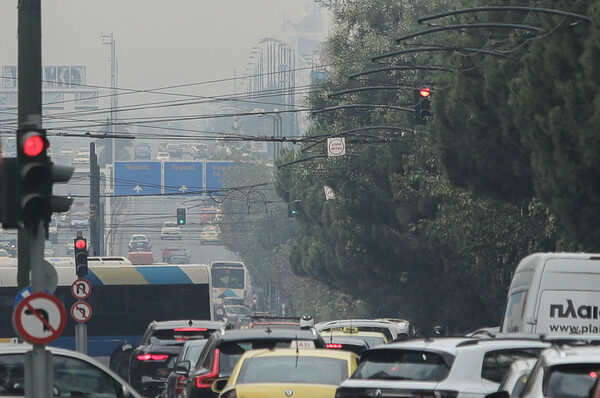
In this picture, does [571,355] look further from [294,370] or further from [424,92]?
[424,92]

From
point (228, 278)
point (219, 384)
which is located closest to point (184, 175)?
point (228, 278)

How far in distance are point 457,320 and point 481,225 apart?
35.8 ft

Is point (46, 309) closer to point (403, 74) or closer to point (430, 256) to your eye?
point (430, 256)

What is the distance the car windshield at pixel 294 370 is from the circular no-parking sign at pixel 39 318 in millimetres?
2030

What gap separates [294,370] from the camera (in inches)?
597

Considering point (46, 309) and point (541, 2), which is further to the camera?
point (541, 2)

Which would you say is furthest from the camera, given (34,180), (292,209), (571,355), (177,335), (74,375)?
(292,209)

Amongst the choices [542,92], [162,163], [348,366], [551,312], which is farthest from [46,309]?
[162,163]

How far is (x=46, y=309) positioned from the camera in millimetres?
13859

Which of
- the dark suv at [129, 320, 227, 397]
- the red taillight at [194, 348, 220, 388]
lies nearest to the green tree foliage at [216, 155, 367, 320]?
the dark suv at [129, 320, 227, 397]

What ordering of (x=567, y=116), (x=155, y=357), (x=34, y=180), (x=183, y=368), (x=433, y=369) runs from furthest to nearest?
(x=567, y=116) < (x=155, y=357) < (x=183, y=368) < (x=433, y=369) < (x=34, y=180)

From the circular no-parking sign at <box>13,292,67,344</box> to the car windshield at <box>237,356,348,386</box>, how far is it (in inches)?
79.9

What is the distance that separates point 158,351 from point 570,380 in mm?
16759

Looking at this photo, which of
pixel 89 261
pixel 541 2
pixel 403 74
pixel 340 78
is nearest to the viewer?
pixel 541 2
